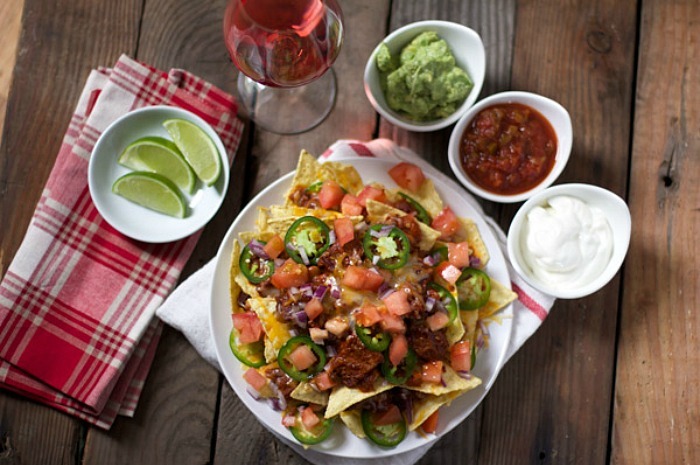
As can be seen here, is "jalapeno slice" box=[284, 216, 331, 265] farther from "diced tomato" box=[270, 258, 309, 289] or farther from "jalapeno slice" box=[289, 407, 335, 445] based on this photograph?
"jalapeno slice" box=[289, 407, 335, 445]

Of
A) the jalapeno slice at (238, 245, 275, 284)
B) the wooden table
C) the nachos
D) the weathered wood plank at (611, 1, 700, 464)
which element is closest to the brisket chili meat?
the nachos

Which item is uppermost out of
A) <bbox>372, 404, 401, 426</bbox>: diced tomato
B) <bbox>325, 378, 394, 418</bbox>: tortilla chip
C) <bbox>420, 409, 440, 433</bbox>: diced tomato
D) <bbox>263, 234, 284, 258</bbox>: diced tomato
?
<bbox>263, 234, 284, 258</bbox>: diced tomato

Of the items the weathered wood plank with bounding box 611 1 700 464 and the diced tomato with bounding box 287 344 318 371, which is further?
the weathered wood plank with bounding box 611 1 700 464

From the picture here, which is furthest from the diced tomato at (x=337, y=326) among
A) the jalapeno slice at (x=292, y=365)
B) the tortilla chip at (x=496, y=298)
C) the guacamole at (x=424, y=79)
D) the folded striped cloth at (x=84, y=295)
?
the guacamole at (x=424, y=79)

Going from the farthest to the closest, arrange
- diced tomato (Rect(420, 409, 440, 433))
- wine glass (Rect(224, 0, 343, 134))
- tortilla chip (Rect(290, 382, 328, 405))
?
1. diced tomato (Rect(420, 409, 440, 433))
2. tortilla chip (Rect(290, 382, 328, 405))
3. wine glass (Rect(224, 0, 343, 134))

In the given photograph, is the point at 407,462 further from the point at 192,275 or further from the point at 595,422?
the point at 192,275
